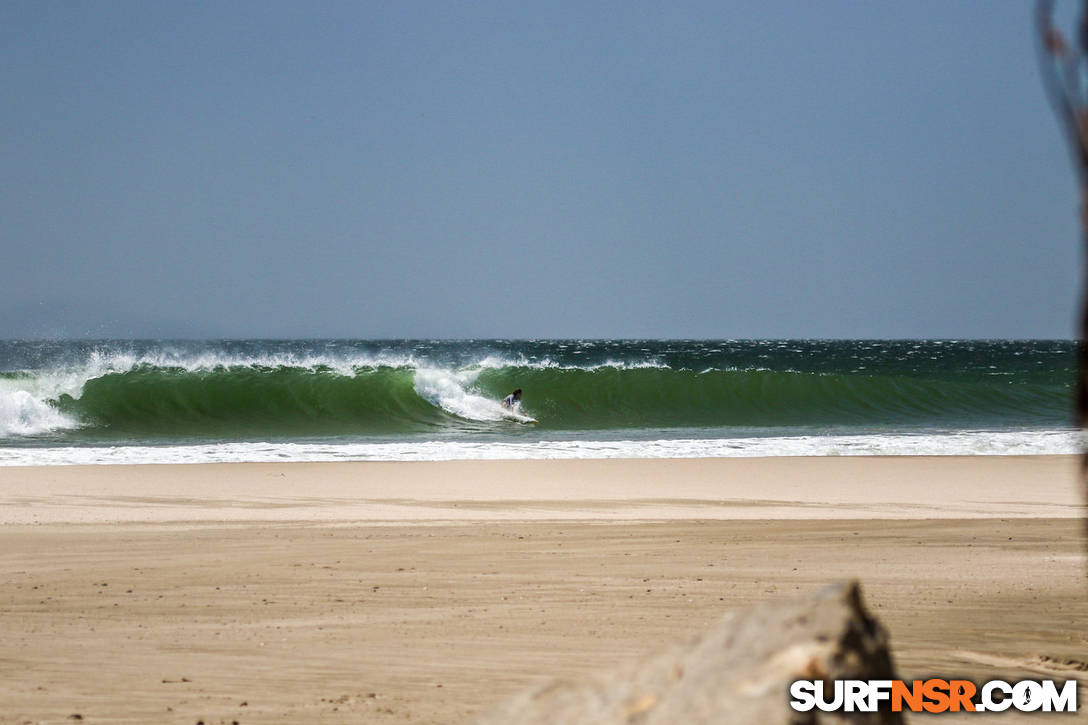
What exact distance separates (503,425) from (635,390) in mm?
7295

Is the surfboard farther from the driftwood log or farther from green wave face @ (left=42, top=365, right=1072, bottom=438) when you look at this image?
the driftwood log

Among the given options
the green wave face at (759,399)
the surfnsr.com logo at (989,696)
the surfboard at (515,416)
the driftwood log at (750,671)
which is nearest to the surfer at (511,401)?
the surfboard at (515,416)

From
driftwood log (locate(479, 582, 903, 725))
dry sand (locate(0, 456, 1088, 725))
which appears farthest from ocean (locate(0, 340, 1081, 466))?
driftwood log (locate(479, 582, 903, 725))

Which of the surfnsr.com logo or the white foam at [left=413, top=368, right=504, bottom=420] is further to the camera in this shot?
the white foam at [left=413, top=368, right=504, bottom=420]

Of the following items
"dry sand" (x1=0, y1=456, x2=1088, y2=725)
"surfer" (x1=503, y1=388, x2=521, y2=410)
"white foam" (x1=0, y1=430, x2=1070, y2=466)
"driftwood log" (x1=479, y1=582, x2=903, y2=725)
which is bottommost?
"white foam" (x1=0, y1=430, x2=1070, y2=466)

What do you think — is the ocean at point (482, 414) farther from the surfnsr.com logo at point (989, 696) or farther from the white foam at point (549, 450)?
the surfnsr.com logo at point (989, 696)

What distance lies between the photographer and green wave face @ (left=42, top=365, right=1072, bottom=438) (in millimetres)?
23391

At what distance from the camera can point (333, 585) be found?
6.27m

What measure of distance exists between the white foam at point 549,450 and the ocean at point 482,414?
47mm

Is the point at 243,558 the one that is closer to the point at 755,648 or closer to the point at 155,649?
the point at 155,649

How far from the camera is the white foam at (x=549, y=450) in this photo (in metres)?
15.0

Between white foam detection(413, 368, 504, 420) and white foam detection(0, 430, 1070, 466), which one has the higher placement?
white foam detection(413, 368, 504, 420)

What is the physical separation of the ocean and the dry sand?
4.81 meters

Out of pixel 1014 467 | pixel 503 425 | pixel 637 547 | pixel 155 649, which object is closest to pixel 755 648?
pixel 155 649
